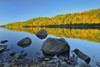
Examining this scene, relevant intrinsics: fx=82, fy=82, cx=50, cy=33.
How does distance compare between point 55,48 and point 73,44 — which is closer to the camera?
point 55,48

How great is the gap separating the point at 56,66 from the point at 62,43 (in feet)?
19.2

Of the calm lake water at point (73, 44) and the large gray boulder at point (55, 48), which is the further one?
the calm lake water at point (73, 44)

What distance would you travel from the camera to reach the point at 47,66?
8562mm

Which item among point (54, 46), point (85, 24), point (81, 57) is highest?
point (85, 24)

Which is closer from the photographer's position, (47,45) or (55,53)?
(55,53)

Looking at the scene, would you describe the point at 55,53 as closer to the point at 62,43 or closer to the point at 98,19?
the point at 62,43

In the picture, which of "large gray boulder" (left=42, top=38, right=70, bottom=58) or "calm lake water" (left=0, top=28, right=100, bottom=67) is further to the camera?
"calm lake water" (left=0, top=28, right=100, bottom=67)

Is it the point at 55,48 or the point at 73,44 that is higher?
the point at 55,48

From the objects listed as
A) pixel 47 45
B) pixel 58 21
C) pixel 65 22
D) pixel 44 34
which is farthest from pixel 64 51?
pixel 58 21

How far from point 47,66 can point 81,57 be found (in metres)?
5.71

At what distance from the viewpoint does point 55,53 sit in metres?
13.0

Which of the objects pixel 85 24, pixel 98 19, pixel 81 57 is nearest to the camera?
pixel 81 57

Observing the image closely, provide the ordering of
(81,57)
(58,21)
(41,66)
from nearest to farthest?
(41,66) < (81,57) < (58,21)

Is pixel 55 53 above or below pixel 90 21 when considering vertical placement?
below
